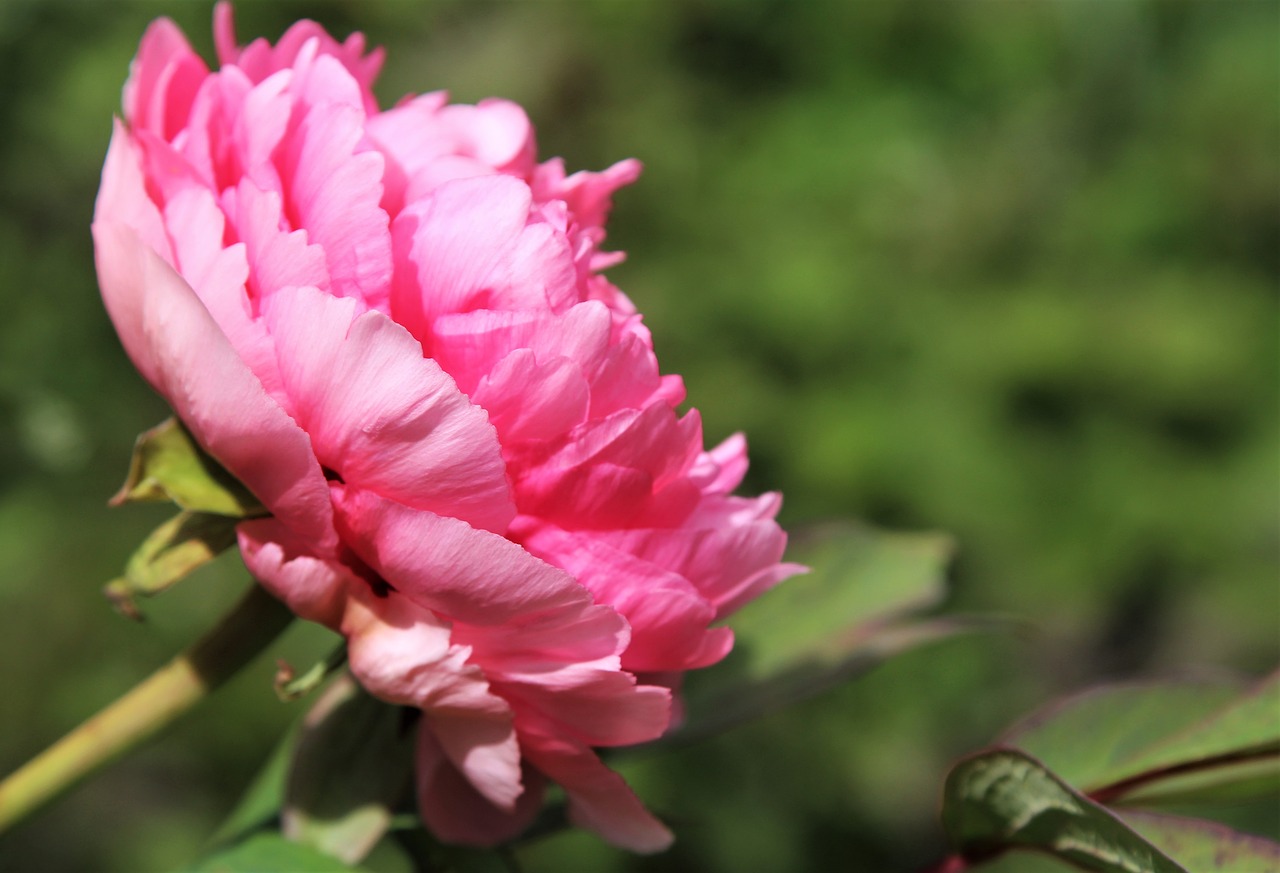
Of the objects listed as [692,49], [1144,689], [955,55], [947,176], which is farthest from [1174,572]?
[1144,689]

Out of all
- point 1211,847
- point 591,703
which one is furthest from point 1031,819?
point 591,703

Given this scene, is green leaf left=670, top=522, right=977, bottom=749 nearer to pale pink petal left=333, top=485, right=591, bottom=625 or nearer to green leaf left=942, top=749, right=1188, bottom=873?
green leaf left=942, top=749, right=1188, bottom=873

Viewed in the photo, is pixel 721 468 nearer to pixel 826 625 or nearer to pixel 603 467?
pixel 603 467

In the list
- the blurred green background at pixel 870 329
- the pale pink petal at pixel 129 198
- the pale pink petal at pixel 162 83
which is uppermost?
the pale pink petal at pixel 162 83

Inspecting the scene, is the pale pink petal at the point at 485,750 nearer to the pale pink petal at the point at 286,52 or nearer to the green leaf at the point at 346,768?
the green leaf at the point at 346,768

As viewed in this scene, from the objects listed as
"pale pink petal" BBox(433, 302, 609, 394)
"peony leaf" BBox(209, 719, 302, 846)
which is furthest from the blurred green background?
"pale pink petal" BBox(433, 302, 609, 394)

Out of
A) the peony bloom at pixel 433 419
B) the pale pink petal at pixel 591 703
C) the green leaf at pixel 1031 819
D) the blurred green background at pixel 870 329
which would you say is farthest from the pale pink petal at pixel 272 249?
the blurred green background at pixel 870 329
